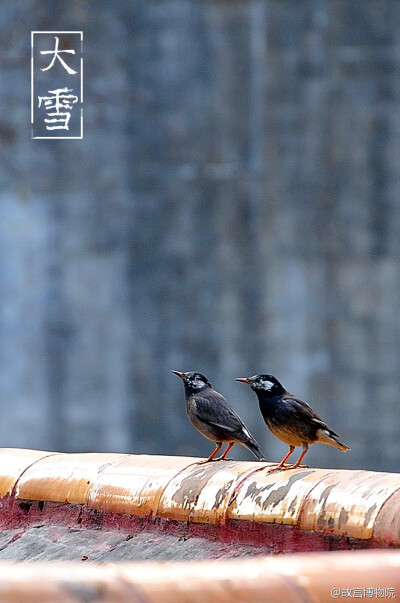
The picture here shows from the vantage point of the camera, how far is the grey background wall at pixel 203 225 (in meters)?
7.14

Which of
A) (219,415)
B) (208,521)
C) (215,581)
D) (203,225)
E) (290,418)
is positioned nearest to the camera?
(215,581)

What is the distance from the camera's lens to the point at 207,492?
315cm

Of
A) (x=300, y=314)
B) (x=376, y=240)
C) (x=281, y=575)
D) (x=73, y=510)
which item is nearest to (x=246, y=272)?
(x=300, y=314)

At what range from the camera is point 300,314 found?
282 inches

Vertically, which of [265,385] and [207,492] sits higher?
[265,385]

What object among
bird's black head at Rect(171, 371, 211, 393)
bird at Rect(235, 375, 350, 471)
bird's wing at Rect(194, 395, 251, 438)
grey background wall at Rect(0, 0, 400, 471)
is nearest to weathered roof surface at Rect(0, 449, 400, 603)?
bird at Rect(235, 375, 350, 471)

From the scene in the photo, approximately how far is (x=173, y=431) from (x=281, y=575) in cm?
595

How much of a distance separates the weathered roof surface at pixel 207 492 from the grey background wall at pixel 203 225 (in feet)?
11.2

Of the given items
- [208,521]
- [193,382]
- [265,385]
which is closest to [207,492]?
[208,521]

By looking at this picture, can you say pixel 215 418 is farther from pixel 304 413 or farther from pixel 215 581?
pixel 215 581

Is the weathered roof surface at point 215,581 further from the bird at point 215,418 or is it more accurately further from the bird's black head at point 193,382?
the bird's black head at point 193,382

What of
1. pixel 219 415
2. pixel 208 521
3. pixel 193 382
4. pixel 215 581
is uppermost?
pixel 215 581

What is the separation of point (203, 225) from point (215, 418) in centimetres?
325

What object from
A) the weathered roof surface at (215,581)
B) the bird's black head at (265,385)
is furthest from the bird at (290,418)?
the weathered roof surface at (215,581)
